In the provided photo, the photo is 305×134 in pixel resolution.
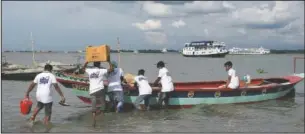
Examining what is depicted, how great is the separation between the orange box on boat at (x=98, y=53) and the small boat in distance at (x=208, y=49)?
268 feet

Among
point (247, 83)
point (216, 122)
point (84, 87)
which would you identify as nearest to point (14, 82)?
point (84, 87)

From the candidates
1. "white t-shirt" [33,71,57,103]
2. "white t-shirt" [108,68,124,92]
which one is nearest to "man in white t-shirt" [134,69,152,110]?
"white t-shirt" [108,68,124,92]

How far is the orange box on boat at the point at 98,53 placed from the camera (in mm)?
10750

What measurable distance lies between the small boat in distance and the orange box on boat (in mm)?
81604

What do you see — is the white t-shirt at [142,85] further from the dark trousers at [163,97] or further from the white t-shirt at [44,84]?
the white t-shirt at [44,84]

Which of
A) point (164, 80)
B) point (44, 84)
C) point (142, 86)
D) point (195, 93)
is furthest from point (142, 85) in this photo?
point (44, 84)

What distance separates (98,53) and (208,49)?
274ft

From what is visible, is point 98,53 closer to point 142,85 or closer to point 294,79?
point 142,85

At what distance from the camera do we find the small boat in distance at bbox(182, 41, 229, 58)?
3602 inches

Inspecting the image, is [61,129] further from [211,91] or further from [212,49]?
[212,49]

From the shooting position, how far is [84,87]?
12656 millimetres

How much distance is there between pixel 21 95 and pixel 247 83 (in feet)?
35.2

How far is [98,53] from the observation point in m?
10.8

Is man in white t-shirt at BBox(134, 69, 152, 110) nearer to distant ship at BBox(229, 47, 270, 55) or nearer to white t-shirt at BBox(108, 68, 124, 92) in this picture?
white t-shirt at BBox(108, 68, 124, 92)
